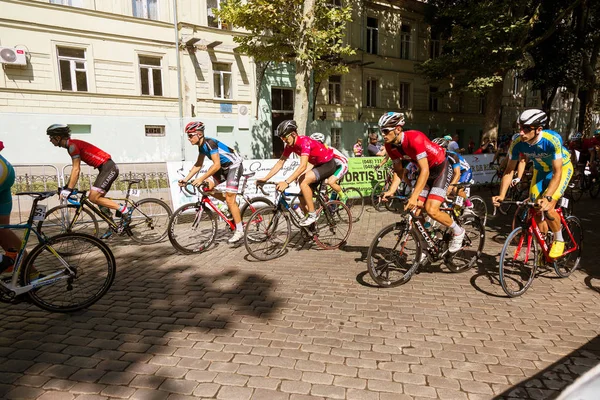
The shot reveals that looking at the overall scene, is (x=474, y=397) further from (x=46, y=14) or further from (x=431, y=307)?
(x=46, y=14)

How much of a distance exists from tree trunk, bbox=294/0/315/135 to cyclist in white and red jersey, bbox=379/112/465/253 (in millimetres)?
8815

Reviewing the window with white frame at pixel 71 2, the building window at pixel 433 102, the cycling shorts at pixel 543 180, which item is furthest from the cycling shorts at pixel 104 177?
the building window at pixel 433 102

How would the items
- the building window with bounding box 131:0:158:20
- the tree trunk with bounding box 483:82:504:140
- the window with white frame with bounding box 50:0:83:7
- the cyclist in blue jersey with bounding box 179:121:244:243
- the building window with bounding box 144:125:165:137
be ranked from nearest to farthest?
the cyclist in blue jersey with bounding box 179:121:244:243
the window with white frame with bounding box 50:0:83:7
the building window with bounding box 131:0:158:20
the building window with bounding box 144:125:165:137
the tree trunk with bounding box 483:82:504:140

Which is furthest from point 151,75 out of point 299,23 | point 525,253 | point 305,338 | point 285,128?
point 525,253

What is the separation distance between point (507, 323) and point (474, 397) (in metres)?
1.44

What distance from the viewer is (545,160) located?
4.93 meters

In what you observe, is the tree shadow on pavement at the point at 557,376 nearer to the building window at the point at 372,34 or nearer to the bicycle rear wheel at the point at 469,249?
the bicycle rear wheel at the point at 469,249

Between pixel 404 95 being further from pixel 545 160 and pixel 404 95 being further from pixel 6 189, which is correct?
pixel 6 189

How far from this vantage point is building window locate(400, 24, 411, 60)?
93.0 feet

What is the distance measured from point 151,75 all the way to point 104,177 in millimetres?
15426

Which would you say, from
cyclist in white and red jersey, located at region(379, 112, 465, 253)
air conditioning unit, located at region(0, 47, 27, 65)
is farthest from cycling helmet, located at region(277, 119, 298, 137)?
air conditioning unit, located at region(0, 47, 27, 65)

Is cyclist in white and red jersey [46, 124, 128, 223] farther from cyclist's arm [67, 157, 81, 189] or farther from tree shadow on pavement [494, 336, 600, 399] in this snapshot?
tree shadow on pavement [494, 336, 600, 399]

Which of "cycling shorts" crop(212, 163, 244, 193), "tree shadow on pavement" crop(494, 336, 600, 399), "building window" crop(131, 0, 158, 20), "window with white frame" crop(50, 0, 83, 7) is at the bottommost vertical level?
"tree shadow on pavement" crop(494, 336, 600, 399)

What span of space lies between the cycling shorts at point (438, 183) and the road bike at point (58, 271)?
3.93 m
